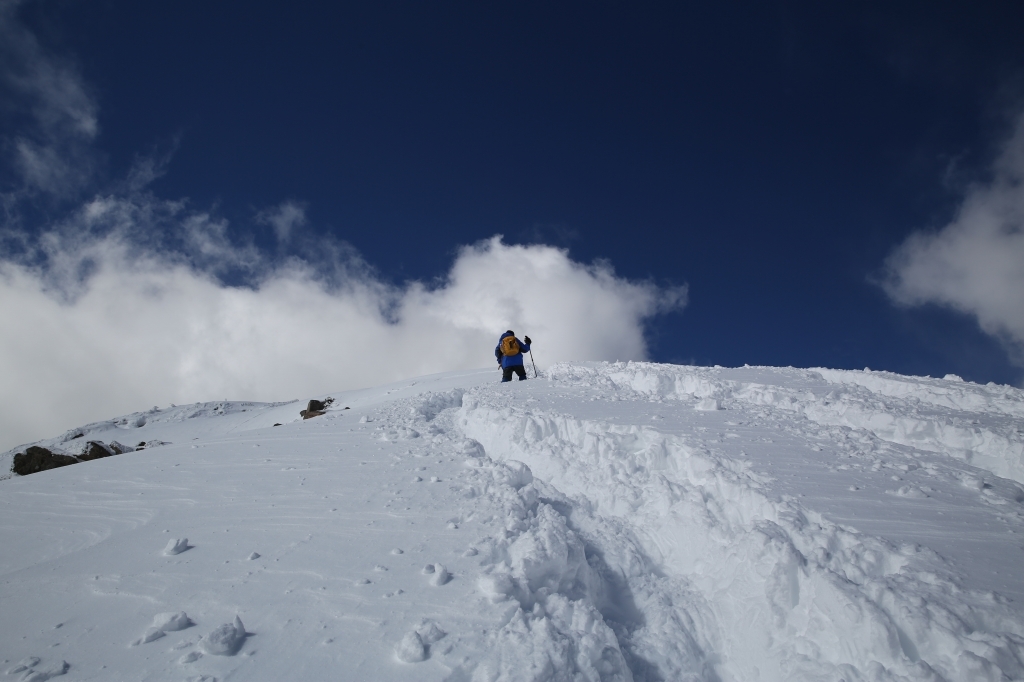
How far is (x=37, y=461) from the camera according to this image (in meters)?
11.1

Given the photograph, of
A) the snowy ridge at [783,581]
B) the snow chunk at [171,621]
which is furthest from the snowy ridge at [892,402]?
the snow chunk at [171,621]

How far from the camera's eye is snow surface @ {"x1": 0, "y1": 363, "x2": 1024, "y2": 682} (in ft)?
12.6

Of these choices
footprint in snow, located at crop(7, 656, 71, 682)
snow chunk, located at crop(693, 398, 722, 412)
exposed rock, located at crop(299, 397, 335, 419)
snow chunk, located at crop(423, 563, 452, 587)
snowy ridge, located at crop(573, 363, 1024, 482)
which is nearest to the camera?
footprint in snow, located at crop(7, 656, 71, 682)

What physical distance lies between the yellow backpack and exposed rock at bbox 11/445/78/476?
11.4m

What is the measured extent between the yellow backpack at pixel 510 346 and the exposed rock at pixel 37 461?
11353mm

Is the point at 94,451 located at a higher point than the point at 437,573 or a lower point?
higher

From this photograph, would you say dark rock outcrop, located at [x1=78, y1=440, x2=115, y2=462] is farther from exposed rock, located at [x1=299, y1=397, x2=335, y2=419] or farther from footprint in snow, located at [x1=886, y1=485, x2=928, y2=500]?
footprint in snow, located at [x1=886, y1=485, x2=928, y2=500]

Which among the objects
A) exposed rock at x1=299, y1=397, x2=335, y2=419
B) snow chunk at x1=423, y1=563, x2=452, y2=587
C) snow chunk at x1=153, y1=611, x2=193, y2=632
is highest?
exposed rock at x1=299, y1=397, x2=335, y2=419

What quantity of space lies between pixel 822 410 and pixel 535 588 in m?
7.96

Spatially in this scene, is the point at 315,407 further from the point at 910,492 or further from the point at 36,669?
the point at 910,492

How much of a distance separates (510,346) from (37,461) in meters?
12.3

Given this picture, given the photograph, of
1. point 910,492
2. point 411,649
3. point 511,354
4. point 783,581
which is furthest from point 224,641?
point 511,354

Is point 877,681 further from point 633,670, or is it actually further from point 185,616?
point 185,616

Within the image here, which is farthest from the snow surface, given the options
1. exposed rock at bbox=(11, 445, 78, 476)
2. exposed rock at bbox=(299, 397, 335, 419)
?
exposed rock at bbox=(299, 397, 335, 419)
